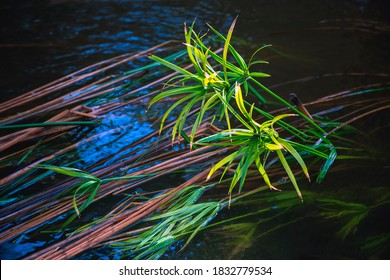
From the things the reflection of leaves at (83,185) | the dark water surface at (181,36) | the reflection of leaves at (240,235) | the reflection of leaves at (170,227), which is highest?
the dark water surface at (181,36)

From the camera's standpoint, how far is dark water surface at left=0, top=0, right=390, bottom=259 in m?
2.21

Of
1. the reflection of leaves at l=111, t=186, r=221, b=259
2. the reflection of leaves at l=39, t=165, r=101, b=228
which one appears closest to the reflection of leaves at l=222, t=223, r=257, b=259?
the reflection of leaves at l=111, t=186, r=221, b=259

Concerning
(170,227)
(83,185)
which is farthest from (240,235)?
(83,185)

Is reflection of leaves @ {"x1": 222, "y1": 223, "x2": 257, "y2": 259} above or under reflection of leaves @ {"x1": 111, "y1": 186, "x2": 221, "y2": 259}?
under

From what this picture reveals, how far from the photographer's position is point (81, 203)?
1655 millimetres

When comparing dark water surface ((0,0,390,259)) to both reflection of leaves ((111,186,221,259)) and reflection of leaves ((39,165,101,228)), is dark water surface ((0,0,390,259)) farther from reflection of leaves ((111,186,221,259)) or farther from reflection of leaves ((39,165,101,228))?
reflection of leaves ((111,186,221,259))

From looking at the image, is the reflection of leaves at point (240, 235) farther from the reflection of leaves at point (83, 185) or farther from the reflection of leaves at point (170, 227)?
the reflection of leaves at point (83, 185)

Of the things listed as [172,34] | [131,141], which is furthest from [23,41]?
[131,141]

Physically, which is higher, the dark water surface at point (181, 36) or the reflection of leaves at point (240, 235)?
the dark water surface at point (181, 36)

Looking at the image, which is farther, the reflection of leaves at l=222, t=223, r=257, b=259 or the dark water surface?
the dark water surface

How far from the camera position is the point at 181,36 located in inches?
101

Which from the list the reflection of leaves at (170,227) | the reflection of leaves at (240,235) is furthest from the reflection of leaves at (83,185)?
the reflection of leaves at (240,235)

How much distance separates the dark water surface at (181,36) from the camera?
7.26 feet

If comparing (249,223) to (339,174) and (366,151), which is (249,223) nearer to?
(339,174)
